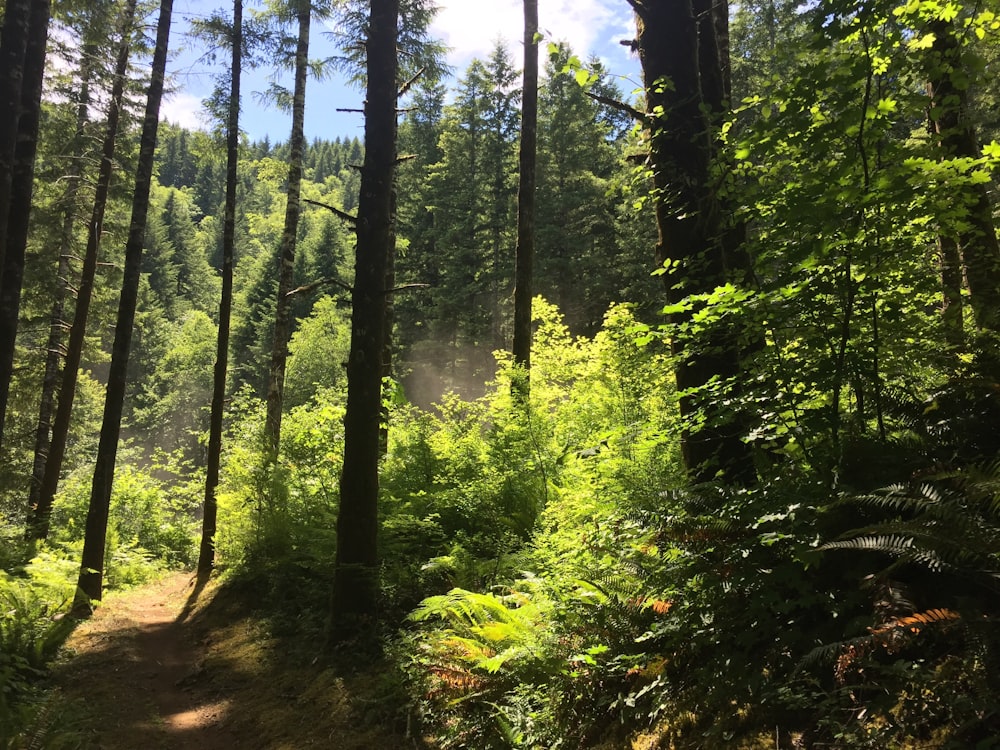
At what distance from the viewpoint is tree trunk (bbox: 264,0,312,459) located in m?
12.7

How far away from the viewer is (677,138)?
14.7 ft

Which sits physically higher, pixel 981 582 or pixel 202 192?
pixel 202 192

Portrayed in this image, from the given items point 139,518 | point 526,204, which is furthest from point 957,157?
point 139,518

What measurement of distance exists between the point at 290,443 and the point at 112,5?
1011cm

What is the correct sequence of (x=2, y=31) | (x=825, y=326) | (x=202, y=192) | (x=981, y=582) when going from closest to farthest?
(x=981, y=582) → (x=825, y=326) → (x=2, y=31) → (x=202, y=192)

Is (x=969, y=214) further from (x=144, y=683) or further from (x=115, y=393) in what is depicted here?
(x=115, y=393)

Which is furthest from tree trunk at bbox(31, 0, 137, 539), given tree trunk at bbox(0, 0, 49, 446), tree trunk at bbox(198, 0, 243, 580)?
tree trunk at bbox(0, 0, 49, 446)

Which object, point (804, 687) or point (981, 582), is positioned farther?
point (804, 687)

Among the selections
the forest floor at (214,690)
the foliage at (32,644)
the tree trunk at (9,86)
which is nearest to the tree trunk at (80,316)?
the foliage at (32,644)

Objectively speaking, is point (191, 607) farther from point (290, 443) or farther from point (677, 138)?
point (677, 138)

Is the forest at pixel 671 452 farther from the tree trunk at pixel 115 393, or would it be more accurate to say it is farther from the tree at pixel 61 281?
the tree at pixel 61 281

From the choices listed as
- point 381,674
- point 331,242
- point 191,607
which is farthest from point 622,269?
point 331,242

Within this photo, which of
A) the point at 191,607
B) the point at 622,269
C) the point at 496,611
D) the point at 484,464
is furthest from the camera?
the point at 622,269

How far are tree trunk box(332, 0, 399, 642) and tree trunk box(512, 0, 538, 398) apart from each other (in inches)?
171
